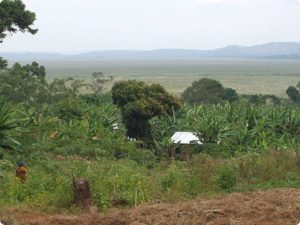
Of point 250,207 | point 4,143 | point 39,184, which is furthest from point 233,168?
point 4,143

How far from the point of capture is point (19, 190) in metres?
8.95

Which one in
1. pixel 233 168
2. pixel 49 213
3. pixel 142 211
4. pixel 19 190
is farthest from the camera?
pixel 233 168

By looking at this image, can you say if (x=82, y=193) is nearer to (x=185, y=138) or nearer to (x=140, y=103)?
(x=185, y=138)

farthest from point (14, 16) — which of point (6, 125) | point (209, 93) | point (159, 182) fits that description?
point (209, 93)

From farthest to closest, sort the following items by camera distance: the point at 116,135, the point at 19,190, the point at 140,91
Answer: the point at 140,91 → the point at 116,135 → the point at 19,190

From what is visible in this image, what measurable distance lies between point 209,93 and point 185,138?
29687 mm

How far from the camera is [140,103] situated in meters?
23.7

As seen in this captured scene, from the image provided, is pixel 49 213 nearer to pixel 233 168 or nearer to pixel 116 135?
pixel 233 168

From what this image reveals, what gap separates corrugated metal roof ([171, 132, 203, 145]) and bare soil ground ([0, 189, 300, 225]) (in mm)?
14612

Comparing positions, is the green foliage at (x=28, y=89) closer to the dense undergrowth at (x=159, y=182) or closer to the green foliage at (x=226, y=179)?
the dense undergrowth at (x=159, y=182)

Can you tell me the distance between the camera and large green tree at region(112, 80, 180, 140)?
78.1ft

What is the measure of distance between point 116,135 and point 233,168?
1168 cm

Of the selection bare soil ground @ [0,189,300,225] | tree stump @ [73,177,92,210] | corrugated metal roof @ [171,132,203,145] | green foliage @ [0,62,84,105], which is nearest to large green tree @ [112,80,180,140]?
corrugated metal roof @ [171,132,203,145]

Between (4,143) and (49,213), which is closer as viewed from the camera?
(49,213)
